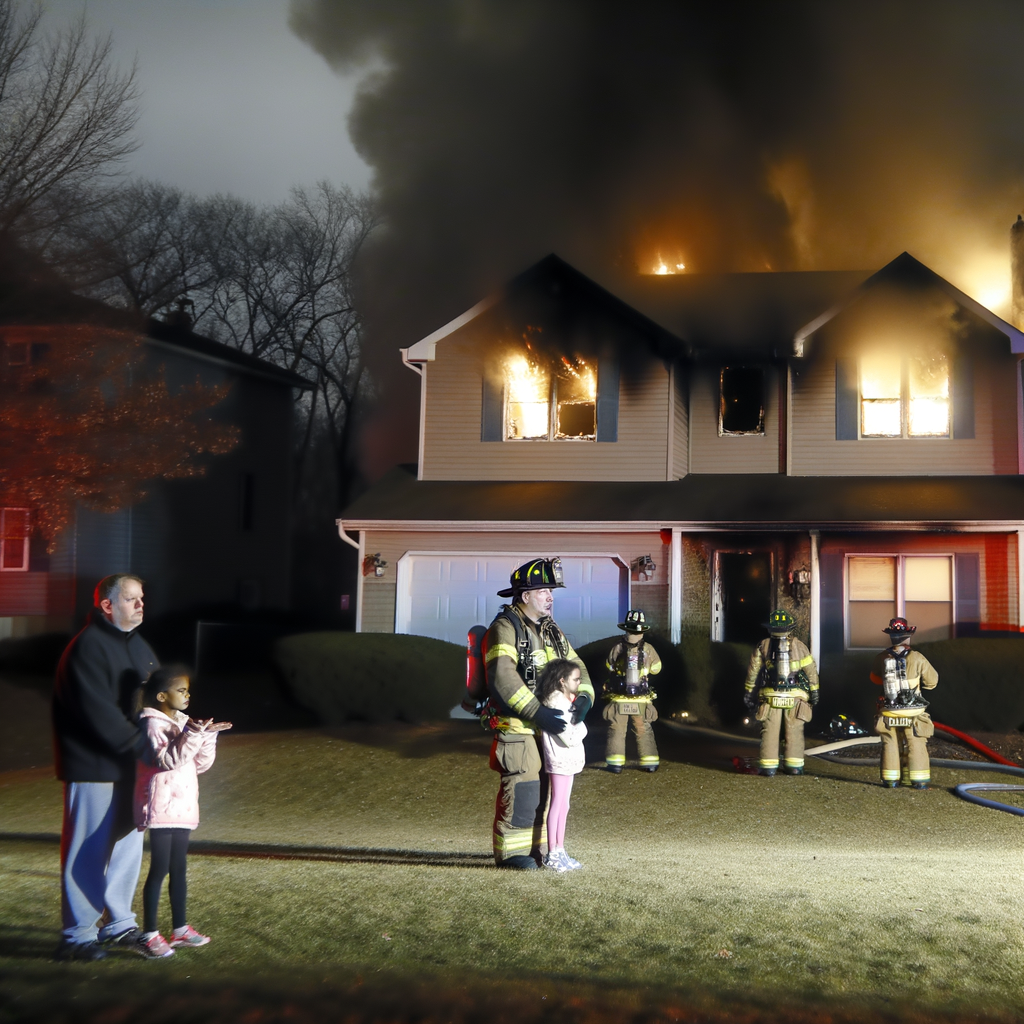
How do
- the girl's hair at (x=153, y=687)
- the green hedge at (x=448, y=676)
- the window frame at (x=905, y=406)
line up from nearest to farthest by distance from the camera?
the girl's hair at (x=153, y=687) < the green hedge at (x=448, y=676) < the window frame at (x=905, y=406)

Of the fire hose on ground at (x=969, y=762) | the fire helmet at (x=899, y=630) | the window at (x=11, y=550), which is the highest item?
the window at (x=11, y=550)

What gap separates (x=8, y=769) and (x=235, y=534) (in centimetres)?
1384

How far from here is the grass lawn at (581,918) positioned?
14.1 feet

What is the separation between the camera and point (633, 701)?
11492 mm

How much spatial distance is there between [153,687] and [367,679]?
31.2 ft

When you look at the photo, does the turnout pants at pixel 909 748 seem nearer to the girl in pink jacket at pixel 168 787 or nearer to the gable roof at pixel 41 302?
the girl in pink jacket at pixel 168 787

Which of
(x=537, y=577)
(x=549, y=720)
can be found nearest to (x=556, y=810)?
(x=549, y=720)

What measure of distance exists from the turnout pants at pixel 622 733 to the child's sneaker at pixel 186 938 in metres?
6.96

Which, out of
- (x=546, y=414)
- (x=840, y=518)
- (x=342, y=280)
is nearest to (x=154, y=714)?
(x=840, y=518)

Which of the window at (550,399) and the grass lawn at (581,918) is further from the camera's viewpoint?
the window at (550,399)

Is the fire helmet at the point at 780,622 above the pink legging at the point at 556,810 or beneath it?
above

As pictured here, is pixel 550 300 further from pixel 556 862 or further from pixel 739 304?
pixel 556 862

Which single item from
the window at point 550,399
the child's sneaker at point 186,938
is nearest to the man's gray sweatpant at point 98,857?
the child's sneaker at point 186,938

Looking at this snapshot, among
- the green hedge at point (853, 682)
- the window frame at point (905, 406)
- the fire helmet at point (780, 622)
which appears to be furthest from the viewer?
the window frame at point (905, 406)
